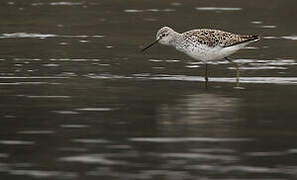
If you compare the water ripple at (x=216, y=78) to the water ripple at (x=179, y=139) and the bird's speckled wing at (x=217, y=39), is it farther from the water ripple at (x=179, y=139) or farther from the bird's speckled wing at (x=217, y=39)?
the water ripple at (x=179, y=139)

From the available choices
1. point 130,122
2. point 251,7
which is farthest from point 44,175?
point 251,7

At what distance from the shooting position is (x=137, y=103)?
16734 millimetres

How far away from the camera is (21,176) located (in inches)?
453

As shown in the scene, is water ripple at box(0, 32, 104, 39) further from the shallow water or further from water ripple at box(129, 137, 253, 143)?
water ripple at box(129, 137, 253, 143)

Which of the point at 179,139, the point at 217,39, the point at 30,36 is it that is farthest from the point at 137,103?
the point at 30,36

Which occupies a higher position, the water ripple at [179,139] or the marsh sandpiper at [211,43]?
the marsh sandpiper at [211,43]

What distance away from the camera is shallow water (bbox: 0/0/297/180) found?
1216 cm

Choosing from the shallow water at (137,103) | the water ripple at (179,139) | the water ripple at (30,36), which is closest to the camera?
the shallow water at (137,103)

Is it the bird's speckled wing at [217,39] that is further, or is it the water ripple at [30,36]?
the water ripple at [30,36]

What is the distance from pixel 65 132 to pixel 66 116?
130 centimetres

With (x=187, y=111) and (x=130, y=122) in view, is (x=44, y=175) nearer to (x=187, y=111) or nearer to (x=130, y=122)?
(x=130, y=122)

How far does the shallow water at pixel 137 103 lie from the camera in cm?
1216

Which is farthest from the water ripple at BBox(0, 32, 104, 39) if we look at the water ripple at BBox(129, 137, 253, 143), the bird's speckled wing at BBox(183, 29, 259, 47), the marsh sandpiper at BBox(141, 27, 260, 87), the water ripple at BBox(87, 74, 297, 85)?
the water ripple at BBox(129, 137, 253, 143)

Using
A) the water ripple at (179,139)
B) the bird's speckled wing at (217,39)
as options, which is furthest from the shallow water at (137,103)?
the bird's speckled wing at (217,39)
